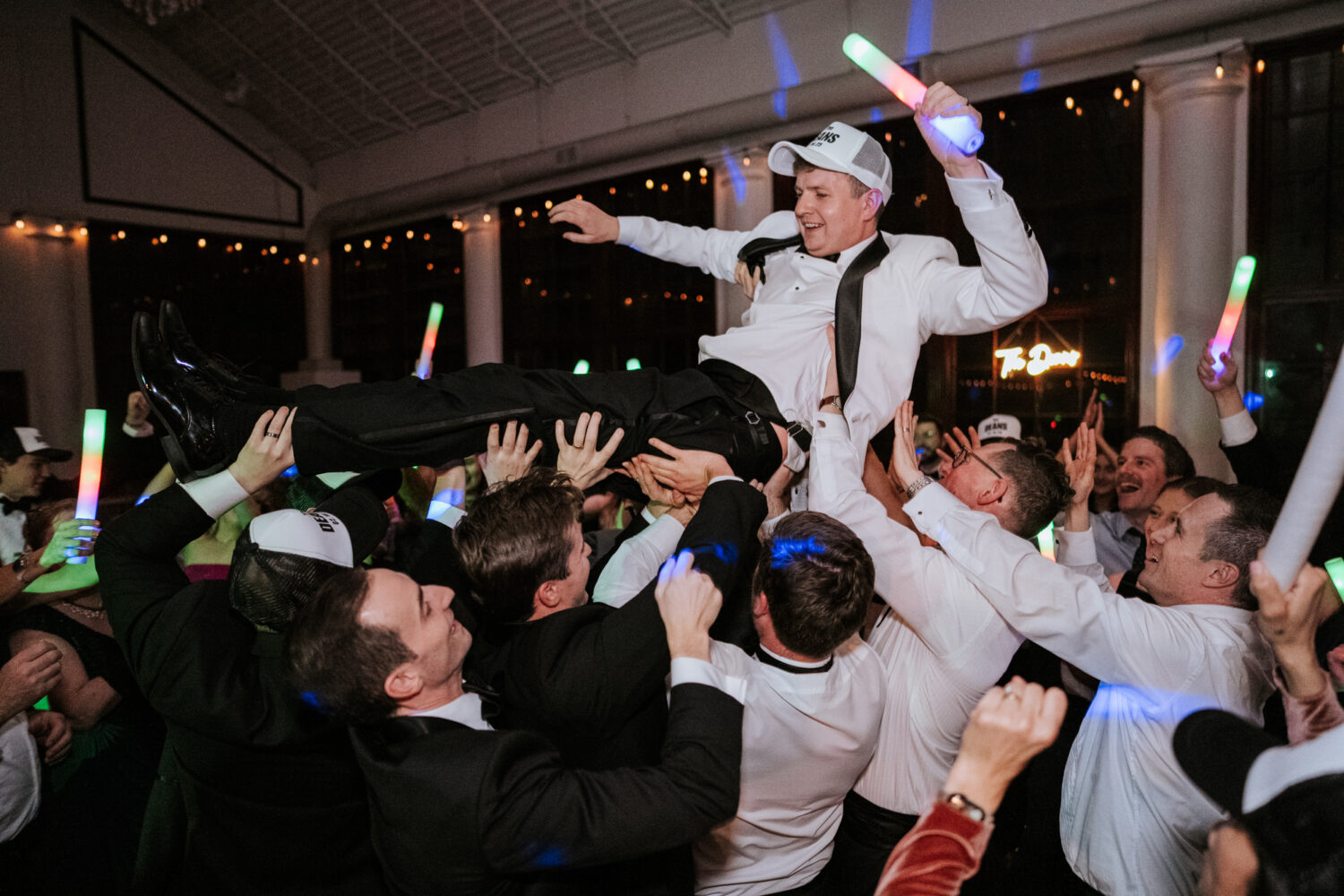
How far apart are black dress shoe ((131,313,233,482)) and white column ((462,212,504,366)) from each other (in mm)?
8617

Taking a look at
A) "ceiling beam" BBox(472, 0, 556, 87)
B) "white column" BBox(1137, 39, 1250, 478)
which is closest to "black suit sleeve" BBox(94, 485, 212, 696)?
"white column" BBox(1137, 39, 1250, 478)

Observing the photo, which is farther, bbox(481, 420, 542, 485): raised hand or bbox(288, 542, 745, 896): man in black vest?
bbox(481, 420, 542, 485): raised hand

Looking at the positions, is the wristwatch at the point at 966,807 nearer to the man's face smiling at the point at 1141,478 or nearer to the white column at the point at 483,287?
the man's face smiling at the point at 1141,478

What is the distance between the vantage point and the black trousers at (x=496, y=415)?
2.08 meters

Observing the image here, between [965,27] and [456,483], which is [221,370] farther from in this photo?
[965,27]

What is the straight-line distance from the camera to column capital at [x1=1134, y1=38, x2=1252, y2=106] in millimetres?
5570

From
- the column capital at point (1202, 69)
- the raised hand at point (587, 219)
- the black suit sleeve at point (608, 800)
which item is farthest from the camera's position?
the column capital at point (1202, 69)

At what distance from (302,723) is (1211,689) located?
1758 millimetres

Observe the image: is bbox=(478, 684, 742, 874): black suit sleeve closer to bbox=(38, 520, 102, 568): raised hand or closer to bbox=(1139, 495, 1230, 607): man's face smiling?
bbox=(1139, 495, 1230, 607): man's face smiling

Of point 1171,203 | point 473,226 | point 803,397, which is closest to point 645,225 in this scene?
point 803,397

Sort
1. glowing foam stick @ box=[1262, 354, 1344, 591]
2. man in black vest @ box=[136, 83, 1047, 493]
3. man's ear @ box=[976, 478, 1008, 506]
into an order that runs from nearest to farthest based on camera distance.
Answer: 1. glowing foam stick @ box=[1262, 354, 1344, 591]
2. man in black vest @ box=[136, 83, 1047, 493]
3. man's ear @ box=[976, 478, 1008, 506]

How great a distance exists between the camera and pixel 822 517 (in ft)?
5.62

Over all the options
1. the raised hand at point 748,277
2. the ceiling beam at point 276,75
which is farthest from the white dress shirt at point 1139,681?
the ceiling beam at point 276,75

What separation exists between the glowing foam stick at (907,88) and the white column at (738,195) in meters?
5.95
